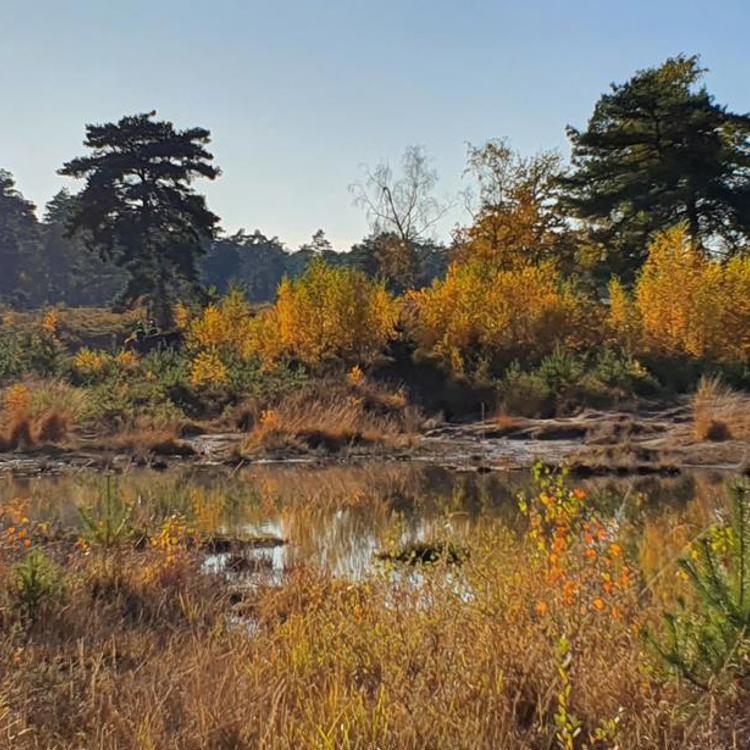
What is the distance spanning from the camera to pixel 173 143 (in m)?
34.1

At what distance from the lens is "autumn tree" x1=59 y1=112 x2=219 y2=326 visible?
33.5 meters

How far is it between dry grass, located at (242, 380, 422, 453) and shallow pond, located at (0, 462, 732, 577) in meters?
1.99

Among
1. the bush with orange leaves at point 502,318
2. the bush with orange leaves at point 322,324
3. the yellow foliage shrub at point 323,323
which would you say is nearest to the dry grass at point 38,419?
the bush with orange leaves at point 322,324

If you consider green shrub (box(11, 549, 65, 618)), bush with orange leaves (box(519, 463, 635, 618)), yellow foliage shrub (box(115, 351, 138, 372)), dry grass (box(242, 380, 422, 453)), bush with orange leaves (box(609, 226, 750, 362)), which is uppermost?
bush with orange leaves (box(609, 226, 750, 362))

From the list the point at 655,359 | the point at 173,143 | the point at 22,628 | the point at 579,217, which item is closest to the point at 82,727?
the point at 22,628

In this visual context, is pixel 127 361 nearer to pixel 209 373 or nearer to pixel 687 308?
pixel 209 373

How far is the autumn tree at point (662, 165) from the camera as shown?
2798 centimetres

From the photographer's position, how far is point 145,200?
1330 inches

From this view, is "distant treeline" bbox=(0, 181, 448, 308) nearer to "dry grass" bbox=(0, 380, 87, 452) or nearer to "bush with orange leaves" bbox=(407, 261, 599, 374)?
"bush with orange leaves" bbox=(407, 261, 599, 374)

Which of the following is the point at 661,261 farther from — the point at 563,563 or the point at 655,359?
the point at 563,563

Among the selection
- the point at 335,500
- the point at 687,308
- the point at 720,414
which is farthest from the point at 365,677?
the point at 687,308

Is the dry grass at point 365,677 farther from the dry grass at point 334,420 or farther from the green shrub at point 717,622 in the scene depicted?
the dry grass at point 334,420

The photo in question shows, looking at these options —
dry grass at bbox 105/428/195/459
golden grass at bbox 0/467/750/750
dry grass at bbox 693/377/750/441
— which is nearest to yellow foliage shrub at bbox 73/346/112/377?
dry grass at bbox 105/428/195/459

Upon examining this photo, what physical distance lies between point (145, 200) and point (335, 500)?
25.2m
